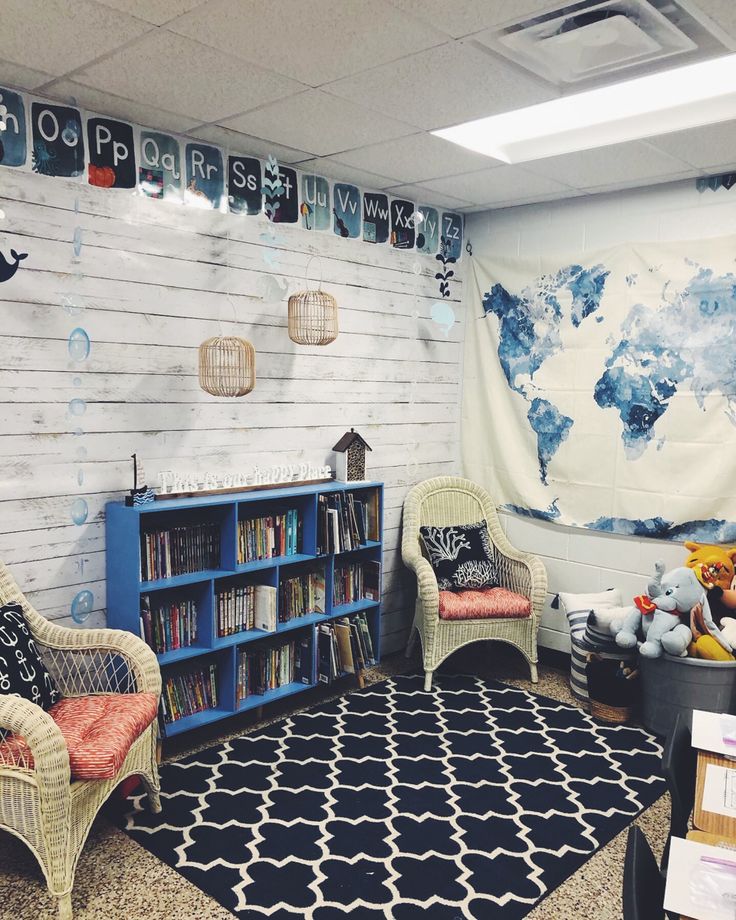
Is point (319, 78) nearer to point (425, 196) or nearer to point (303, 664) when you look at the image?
point (425, 196)

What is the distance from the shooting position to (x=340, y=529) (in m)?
3.99

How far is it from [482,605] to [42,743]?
2.39 metres

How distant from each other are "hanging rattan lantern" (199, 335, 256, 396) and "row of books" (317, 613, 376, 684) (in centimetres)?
127

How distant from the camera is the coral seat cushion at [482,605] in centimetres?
408

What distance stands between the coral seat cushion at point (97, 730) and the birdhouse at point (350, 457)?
166 centimetres

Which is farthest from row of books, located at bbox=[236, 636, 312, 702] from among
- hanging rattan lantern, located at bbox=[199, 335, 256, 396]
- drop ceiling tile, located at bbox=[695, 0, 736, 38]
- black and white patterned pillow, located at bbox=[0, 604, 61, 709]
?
drop ceiling tile, located at bbox=[695, 0, 736, 38]

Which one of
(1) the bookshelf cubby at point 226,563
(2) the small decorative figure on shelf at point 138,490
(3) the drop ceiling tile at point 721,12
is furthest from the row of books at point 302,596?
(3) the drop ceiling tile at point 721,12

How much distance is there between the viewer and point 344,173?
3943mm

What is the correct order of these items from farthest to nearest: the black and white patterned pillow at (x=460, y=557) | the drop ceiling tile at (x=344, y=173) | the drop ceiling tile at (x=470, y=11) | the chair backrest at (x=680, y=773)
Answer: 1. the black and white patterned pillow at (x=460, y=557)
2. the drop ceiling tile at (x=344, y=173)
3. the drop ceiling tile at (x=470, y=11)
4. the chair backrest at (x=680, y=773)

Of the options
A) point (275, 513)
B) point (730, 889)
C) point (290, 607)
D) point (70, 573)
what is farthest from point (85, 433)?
point (730, 889)

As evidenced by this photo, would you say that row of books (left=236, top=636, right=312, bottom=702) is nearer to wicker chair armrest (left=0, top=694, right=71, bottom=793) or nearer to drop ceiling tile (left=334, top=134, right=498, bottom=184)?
wicker chair armrest (left=0, top=694, right=71, bottom=793)

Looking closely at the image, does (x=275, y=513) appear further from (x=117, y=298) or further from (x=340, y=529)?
(x=117, y=298)

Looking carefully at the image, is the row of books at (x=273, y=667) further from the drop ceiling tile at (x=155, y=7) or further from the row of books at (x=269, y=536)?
the drop ceiling tile at (x=155, y=7)

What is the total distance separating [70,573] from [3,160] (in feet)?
5.21
